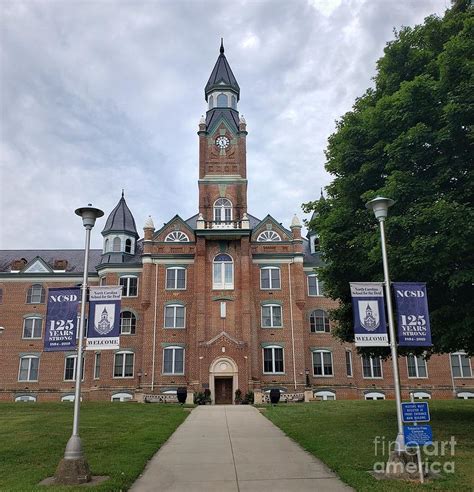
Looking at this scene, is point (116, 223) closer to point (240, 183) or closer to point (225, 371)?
point (240, 183)

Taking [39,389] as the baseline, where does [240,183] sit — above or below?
above

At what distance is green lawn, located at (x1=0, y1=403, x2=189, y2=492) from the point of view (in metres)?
9.54

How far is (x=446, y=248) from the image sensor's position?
44.3ft

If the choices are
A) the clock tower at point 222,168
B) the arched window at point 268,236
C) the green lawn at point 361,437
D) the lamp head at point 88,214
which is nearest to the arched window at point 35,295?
the clock tower at point 222,168

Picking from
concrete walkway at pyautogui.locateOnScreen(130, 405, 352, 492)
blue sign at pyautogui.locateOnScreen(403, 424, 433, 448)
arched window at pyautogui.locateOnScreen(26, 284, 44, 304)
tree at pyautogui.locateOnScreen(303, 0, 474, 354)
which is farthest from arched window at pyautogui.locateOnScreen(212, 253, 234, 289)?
blue sign at pyautogui.locateOnScreen(403, 424, 433, 448)

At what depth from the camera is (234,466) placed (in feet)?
34.8

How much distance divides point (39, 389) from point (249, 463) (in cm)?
3425

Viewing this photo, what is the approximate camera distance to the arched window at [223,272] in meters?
37.9

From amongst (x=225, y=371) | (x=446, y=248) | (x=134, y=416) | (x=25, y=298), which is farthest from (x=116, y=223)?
(x=446, y=248)

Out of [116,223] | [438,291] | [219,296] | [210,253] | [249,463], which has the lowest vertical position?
[249,463]

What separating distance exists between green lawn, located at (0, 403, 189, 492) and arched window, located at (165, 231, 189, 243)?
65.0ft

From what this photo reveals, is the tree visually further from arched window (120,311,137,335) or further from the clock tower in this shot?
arched window (120,311,137,335)

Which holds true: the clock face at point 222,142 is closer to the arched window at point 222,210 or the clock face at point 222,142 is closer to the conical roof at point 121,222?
the arched window at point 222,210

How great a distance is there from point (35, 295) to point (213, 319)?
17109mm
